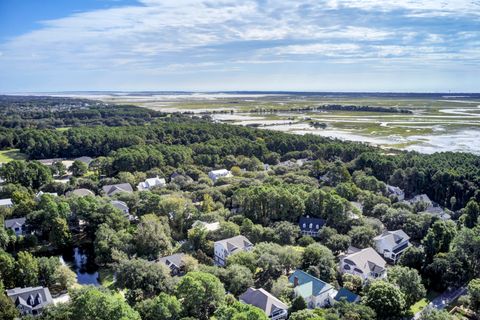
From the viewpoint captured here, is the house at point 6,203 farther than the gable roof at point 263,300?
Yes

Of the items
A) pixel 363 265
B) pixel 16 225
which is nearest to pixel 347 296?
pixel 363 265

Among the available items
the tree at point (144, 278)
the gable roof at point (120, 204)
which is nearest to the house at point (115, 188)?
the gable roof at point (120, 204)

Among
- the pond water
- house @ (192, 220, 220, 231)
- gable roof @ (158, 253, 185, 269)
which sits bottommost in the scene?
the pond water

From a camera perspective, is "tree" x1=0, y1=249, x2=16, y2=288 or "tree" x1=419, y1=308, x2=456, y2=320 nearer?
"tree" x1=419, y1=308, x2=456, y2=320

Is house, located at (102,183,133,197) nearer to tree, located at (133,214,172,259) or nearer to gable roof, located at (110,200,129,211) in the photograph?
gable roof, located at (110,200,129,211)

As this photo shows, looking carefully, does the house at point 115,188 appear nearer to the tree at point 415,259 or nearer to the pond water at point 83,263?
the pond water at point 83,263

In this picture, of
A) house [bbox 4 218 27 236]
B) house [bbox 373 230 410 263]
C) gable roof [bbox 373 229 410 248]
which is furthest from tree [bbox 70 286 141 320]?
gable roof [bbox 373 229 410 248]
